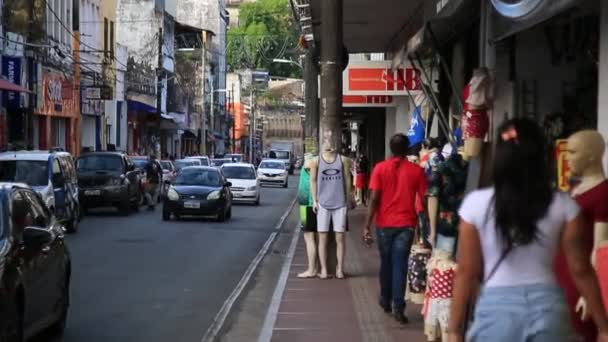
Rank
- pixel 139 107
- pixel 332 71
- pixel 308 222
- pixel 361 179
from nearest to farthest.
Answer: pixel 308 222 < pixel 332 71 < pixel 361 179 < pixel 139 107

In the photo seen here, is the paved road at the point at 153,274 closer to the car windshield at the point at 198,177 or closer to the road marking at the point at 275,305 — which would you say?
the road marking at the point at 275,305

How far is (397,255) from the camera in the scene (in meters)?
11.6

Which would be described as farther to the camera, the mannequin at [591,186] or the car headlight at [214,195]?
the car headlight at [214,195]

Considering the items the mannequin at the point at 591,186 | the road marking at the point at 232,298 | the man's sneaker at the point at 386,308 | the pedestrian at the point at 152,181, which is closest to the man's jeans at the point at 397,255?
the man's sneaker at the point at 386,308

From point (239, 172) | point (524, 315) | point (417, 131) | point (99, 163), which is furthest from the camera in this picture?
point (239, 172)

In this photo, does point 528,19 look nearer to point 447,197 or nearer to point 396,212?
point 447,197

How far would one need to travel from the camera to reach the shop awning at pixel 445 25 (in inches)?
544

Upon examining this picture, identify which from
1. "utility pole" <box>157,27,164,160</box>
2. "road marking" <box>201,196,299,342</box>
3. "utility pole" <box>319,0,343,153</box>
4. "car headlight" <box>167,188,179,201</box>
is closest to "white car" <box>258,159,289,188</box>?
"utility pole" <box>157,27,164,160</box>

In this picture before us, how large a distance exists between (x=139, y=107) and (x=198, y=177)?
36581 mm

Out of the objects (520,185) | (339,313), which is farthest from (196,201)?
(520,185)

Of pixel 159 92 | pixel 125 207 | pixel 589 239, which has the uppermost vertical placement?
pixel 159 92

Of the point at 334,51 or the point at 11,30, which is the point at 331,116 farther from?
the point at 11,30

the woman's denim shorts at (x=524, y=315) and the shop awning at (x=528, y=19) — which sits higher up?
the shop awning at (x=528, y=19)

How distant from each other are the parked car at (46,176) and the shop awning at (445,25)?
986 centimetres
